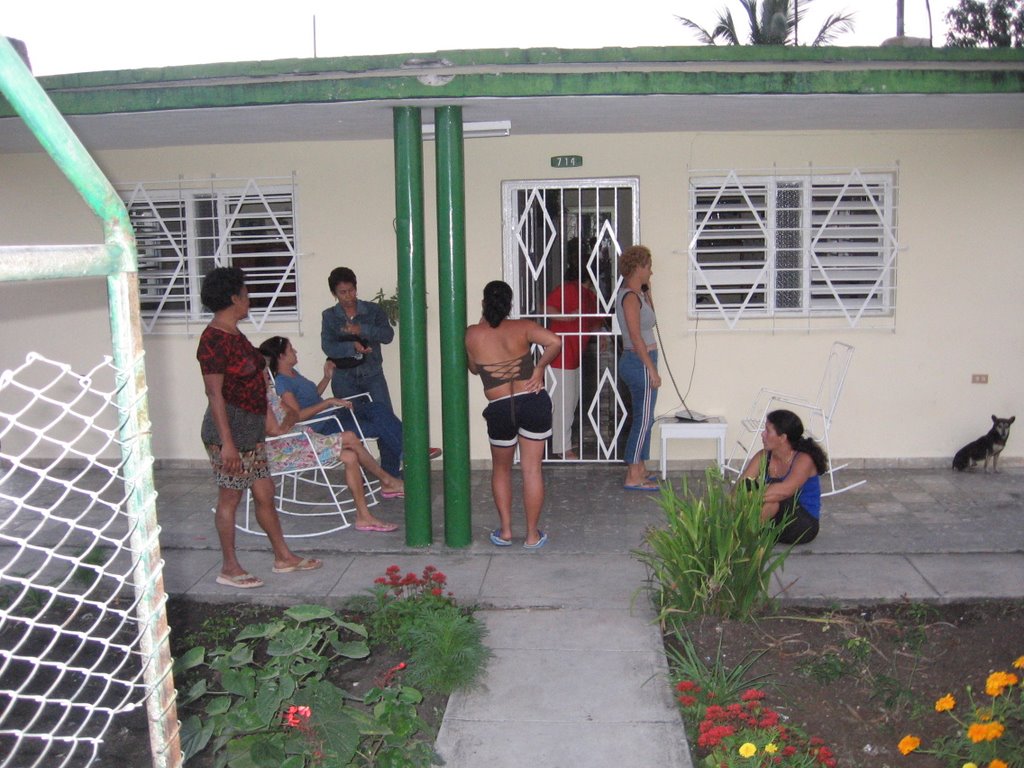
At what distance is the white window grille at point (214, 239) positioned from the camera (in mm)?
7797

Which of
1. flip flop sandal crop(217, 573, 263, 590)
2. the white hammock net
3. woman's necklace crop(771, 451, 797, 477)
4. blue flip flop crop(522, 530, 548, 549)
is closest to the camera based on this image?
the white hammock net

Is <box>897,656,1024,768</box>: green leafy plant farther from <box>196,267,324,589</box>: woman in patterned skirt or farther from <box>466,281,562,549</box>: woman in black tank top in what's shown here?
<box>196,267,324,589</box>: woman in patterned skirt

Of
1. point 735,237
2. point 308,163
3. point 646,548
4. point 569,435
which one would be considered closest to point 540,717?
point 646,548

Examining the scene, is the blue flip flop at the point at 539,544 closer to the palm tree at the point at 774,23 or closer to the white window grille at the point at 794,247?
the white window grille at the point at 794,247

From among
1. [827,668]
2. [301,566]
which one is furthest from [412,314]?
[827,668]

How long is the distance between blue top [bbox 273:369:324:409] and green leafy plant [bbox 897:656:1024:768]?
4112 millimetres

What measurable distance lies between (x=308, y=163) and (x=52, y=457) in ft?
10.7

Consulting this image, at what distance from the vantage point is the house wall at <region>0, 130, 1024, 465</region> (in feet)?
24.2

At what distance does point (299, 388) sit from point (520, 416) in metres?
1.64

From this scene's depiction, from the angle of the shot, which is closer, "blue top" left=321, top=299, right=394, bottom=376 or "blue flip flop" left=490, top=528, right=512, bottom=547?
"blue flip flop" left=490, top=528, right=512, bottom=547

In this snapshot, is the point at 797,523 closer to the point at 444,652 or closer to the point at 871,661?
the point at 871,661

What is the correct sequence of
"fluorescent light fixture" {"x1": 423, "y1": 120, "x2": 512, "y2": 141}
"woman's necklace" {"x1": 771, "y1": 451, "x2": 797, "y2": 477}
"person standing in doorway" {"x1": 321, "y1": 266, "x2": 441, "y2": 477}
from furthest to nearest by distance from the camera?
"person standing in doorway" {"x1": 321, "y1": 266, "x2": 441, "y2": 477} < "fluorescent light fixture" {"x1": 423, "y1": 120, "x2": 512, "y2": 141} < "woman's necklace" {"x1": 771, "y1": 451, "x2": 797, "y2": 477}

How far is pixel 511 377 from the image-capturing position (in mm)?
5547

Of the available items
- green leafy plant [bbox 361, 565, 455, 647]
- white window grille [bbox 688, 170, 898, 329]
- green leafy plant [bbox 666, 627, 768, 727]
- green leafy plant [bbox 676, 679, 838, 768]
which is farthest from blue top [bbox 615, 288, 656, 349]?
green leafy plant [bbox 676, 679, 838, 768]
